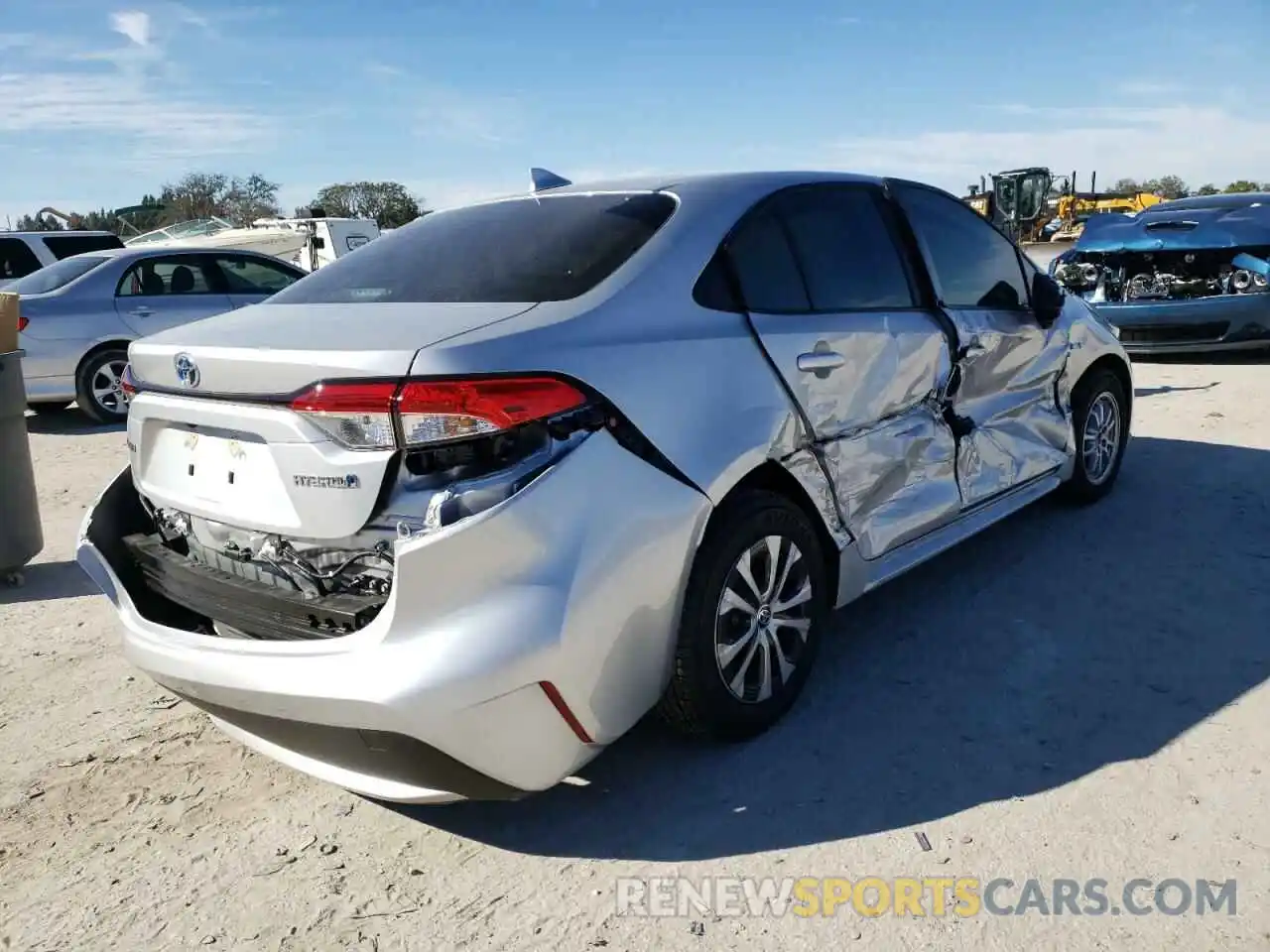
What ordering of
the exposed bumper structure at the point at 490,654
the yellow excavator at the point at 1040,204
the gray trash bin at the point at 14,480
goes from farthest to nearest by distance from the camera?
1. the yellow excavator at the point at 1040,204
2. the gray trash bin at the point at 14,480
3. the exposed bumper structure at the point at 490,654

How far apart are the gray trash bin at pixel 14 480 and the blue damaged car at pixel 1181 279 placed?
7528 mm

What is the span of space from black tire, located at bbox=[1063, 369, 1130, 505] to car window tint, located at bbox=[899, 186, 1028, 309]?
755 mm

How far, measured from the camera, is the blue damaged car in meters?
9.03

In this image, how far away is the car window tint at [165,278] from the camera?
31.6 ft

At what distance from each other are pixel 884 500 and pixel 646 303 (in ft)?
3.98

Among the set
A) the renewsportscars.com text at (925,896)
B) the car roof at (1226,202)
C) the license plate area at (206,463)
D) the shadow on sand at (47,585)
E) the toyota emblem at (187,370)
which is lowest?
the shadow on sand at (47,585)

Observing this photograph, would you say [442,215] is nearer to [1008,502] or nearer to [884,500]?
[884,500]

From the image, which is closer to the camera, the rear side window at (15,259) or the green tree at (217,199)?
the rear side window at (15,259)

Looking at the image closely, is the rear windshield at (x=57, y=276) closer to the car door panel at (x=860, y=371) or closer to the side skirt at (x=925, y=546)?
the car door panel at (x=860, y=371)

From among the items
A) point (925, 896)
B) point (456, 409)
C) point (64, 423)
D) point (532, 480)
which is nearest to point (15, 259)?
point (64, 423)

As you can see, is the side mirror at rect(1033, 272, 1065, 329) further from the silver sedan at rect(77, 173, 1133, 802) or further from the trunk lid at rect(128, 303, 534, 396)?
the trunk lid at rect(128, 303, 534, 396)

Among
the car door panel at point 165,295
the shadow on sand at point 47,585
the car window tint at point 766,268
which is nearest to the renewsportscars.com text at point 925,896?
the car window tint at point 766,268

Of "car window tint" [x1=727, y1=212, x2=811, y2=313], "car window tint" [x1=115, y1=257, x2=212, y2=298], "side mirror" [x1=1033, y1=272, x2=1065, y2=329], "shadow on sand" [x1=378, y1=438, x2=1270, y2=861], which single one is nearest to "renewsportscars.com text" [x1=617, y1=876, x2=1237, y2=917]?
"shadow on sand" [x1=378, y1=438, x2=1270, y2=861]

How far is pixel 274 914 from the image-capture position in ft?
8.19
